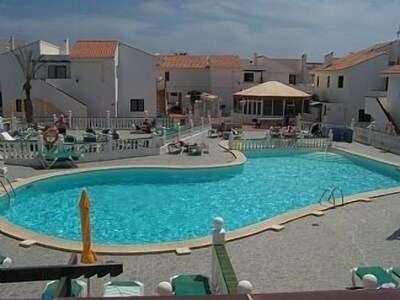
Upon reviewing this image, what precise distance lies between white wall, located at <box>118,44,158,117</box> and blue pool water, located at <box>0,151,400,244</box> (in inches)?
650

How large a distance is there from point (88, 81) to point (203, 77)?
735 inches

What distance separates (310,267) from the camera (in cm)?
818

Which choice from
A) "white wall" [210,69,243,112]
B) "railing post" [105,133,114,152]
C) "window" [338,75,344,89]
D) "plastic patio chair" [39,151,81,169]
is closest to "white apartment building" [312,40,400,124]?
"window" [338,75,344,89]

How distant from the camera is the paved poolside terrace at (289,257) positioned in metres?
7.48

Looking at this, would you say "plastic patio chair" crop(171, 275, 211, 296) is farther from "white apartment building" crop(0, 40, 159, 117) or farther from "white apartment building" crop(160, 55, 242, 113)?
"white apartment building" crop(160, 55, 242, 113)

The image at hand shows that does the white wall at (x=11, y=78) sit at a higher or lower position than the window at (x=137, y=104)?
higher

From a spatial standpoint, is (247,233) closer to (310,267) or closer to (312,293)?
(310,267)

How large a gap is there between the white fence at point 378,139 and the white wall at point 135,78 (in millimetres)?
16908

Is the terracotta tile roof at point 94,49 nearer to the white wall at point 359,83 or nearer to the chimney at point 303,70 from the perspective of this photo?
the white wall at point 359,83

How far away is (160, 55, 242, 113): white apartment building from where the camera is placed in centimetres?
4988

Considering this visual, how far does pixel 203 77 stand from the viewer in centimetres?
5094

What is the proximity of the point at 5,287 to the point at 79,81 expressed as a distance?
2991cm

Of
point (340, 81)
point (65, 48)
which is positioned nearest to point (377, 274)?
point (340, 81)

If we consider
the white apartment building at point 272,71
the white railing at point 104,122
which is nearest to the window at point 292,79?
the white apartment building at point 272,71
